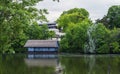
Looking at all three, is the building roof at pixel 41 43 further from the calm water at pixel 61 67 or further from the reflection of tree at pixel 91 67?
the reflection of tree at pixel 91 67

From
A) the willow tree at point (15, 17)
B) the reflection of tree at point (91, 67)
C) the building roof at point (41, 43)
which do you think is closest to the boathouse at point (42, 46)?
the building roof at point (41, 43)

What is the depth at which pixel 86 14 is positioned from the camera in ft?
298

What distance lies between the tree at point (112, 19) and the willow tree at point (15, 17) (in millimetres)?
63272

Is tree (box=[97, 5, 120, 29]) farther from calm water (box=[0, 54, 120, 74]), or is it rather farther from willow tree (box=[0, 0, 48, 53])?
willow tree (box=[0, 0, 48, 53])

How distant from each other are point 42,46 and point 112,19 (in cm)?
1649

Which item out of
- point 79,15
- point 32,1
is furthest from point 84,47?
point 32,1

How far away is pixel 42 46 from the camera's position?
68562 mm

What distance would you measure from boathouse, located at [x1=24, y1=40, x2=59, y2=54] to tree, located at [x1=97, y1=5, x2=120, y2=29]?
12038 mm

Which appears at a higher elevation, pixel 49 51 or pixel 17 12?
pixel 17 12

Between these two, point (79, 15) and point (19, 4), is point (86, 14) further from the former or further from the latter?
point (19, 4)

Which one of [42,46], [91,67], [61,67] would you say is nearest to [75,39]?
[42,46]

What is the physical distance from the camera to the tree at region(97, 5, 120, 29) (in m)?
72.3

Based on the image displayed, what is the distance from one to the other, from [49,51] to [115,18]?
15929 mm

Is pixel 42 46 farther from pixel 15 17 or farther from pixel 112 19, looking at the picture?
pixel 15 17
